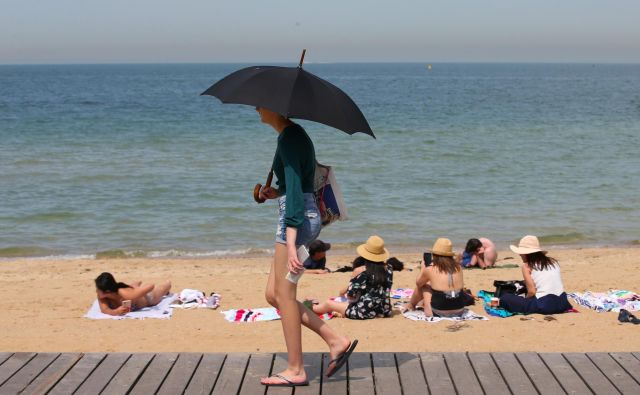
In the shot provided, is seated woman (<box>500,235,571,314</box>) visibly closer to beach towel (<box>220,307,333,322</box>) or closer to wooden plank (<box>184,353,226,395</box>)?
beach towel (<box>220,307,333,322</box>)

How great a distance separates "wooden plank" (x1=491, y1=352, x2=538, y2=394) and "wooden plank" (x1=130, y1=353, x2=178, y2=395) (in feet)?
6.60

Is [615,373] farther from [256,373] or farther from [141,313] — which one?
[141,313]

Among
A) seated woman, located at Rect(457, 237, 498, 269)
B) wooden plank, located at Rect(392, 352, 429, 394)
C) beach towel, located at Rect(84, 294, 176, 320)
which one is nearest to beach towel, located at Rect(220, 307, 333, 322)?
beach towel, located at Rect(84, 294, 176, 320)

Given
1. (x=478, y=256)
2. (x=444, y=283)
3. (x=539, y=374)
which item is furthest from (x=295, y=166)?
(x=478, y=256)

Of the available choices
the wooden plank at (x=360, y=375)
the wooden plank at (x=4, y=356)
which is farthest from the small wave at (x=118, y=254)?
the wooden plank at (x=360, y=375)

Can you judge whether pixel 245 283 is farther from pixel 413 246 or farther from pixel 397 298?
pixel 413 246

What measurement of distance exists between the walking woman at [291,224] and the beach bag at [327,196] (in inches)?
3.2

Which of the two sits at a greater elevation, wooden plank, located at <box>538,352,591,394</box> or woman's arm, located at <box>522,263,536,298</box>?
wooden plank, located at <box>538,352,591,394</box>

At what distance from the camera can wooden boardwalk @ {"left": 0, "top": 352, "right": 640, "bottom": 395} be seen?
4676 millimetres

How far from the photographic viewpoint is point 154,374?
16.0 ft

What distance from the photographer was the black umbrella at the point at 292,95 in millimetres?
4594

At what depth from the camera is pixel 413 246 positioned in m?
14.7

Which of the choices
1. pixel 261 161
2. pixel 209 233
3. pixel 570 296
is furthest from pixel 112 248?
pixel 261 161

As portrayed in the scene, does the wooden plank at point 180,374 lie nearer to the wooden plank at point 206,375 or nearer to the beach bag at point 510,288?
the wooden plank at point 206,375
